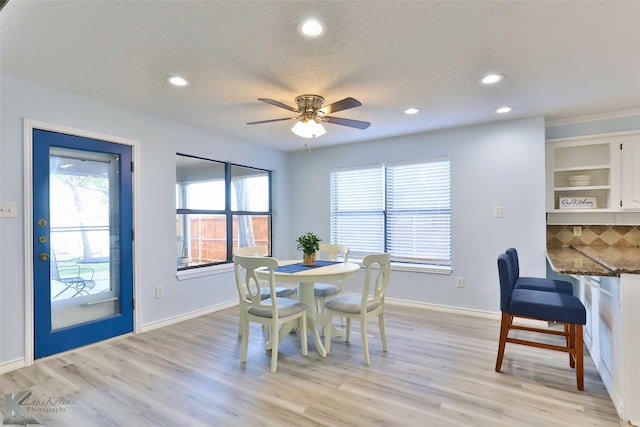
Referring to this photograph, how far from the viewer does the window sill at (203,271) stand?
13.2 feet

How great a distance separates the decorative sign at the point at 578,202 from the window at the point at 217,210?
158 inches

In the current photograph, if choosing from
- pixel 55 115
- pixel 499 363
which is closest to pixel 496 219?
pixel 499 363

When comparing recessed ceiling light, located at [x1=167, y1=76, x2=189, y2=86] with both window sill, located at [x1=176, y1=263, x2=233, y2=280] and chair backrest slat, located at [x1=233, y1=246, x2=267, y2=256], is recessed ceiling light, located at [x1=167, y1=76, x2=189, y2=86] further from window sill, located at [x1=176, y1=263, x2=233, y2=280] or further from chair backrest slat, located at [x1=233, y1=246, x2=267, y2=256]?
window sill, located at [x1=176, y1=263, x2=233, y2=280]

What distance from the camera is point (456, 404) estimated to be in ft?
7.03

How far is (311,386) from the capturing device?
2.38 metres

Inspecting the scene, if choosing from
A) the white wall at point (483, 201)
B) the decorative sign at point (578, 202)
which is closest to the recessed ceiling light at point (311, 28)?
the white wall at point (483, 201)

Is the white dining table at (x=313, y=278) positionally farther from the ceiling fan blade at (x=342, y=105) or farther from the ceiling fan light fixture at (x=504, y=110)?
the ceiling fan light fixture at (x=504, y=110)

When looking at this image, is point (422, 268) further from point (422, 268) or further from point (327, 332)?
point (327, 332)

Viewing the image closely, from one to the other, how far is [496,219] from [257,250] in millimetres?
2871

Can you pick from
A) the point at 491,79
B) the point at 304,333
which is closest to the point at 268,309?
the point at 304,333

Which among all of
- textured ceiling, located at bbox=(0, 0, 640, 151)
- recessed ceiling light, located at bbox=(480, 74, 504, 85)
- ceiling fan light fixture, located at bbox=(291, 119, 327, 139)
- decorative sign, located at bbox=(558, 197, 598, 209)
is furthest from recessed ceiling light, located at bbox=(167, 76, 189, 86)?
decorative sign, located at bbox=(558, 197, 598, 209)

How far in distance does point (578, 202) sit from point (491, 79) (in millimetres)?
2070

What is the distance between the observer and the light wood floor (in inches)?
79.3

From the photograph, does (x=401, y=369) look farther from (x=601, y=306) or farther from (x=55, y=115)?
(x=55, y=115)
